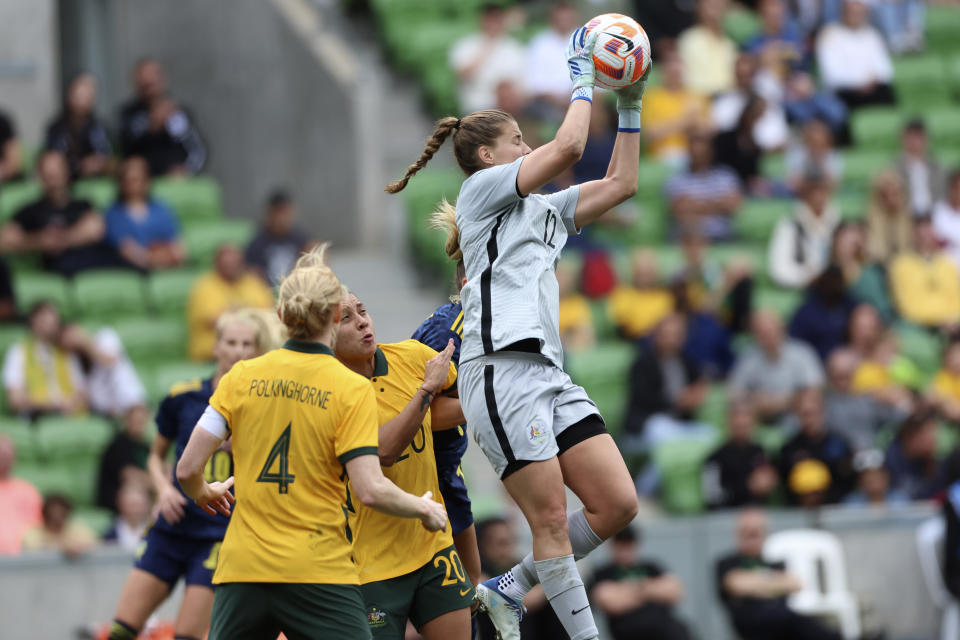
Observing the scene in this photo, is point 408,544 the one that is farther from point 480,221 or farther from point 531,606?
point 531,606

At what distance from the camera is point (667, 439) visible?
1174 centimetres

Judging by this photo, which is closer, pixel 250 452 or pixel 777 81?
pixel 250 452

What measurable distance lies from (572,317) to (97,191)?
414 cm

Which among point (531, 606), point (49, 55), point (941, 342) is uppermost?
point (49, 55)

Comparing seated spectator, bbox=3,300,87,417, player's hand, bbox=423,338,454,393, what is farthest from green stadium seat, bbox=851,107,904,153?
player's hand, bbox=423,338,454,393

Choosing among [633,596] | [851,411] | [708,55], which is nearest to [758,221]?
[708,55]

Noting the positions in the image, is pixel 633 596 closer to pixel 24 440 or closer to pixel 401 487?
pixel 24 440

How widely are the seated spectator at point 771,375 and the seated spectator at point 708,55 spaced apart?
385cm

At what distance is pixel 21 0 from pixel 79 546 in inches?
243

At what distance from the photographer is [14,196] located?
12.5 m

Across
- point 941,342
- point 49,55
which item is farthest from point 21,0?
point 941,342

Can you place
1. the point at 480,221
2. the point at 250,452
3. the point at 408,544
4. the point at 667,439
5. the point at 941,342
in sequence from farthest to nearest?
the point at 941,342, the point at 667,439, the point at 408,544, the point at 480,221, the point at 250,452

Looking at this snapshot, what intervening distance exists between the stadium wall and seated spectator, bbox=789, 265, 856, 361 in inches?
69.2

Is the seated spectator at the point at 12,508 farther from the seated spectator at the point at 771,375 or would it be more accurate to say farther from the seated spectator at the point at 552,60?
the seated spectator at the point at 552,60
